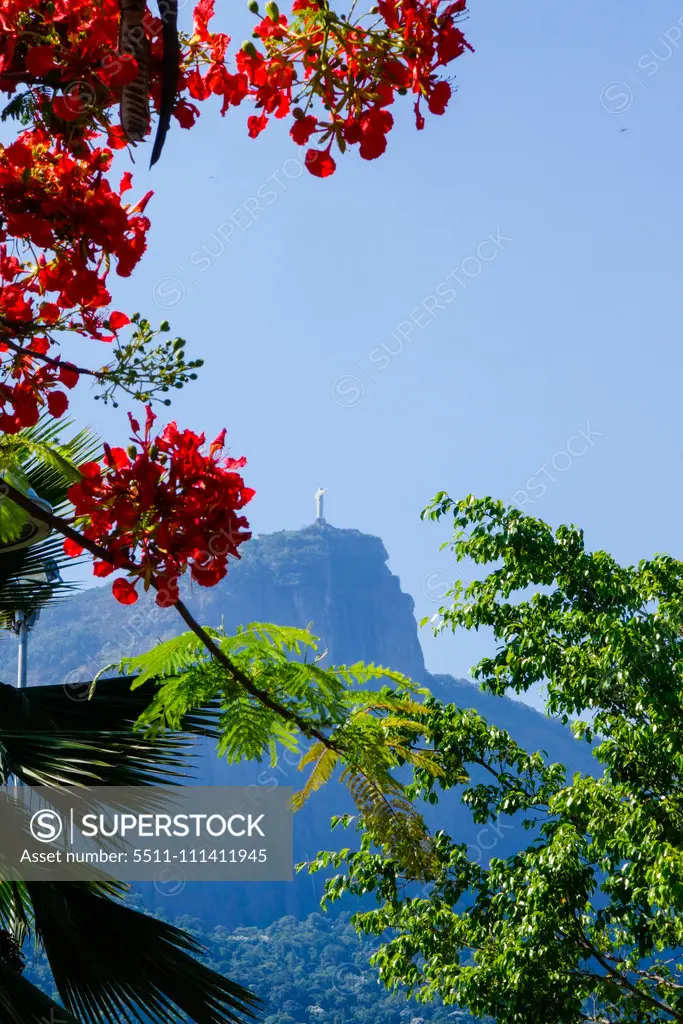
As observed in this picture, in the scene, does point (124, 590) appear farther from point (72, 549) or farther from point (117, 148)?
point (117, 148)

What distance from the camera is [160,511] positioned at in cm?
156

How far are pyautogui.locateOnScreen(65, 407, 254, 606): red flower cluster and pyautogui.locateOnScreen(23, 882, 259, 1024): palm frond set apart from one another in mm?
1955

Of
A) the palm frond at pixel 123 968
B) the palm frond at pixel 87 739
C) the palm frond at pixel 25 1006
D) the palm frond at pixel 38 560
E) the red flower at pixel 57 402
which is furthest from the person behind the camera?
the palm frond at pixel 38 560

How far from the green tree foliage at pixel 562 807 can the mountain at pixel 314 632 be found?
142 feet

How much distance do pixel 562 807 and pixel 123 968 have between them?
3680mm

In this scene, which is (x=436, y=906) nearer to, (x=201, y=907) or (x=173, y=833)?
(x=173, y=833)

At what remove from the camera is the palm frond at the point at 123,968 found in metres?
3.12

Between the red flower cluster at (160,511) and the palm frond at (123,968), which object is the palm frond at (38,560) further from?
the red flower cluster at (160,511)

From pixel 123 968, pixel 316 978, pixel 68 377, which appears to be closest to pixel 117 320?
pixel 68 377

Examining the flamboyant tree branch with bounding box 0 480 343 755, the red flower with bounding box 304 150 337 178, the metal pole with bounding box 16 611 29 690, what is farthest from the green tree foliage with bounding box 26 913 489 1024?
the red flower with bounding box 304 150 337 178

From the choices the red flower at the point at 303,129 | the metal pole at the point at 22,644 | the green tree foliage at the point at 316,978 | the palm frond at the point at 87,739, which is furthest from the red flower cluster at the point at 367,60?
the green tree foliage at the point at 316,978

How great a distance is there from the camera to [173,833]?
3.69 metres

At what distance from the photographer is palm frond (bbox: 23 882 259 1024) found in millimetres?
3119

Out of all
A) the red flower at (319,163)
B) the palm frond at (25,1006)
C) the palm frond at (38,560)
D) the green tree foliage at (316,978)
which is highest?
the green tree foliage at (316,978)
